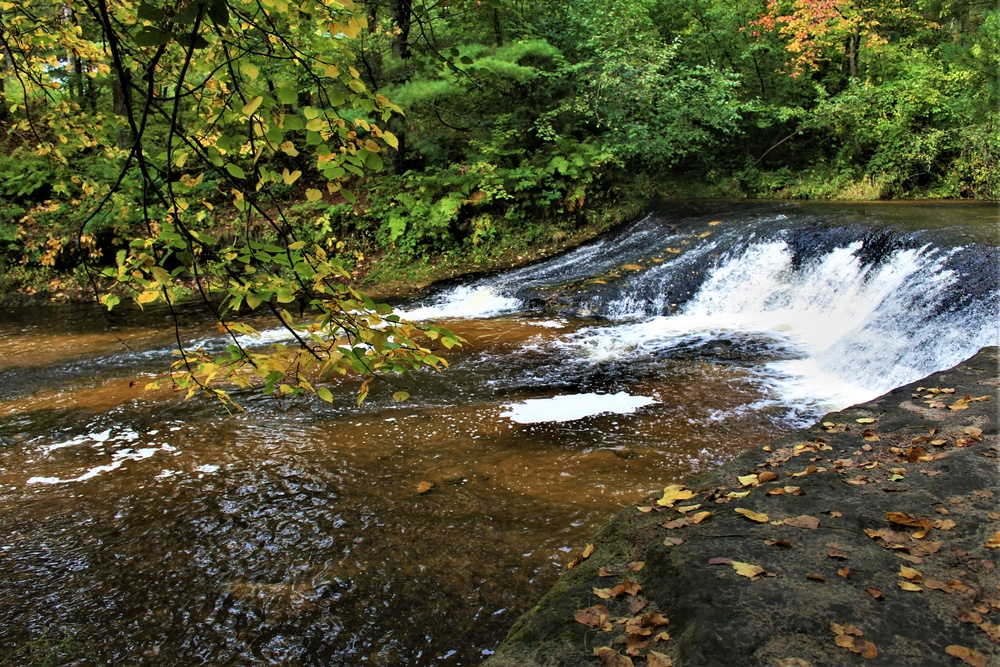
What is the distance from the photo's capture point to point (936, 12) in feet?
39.8

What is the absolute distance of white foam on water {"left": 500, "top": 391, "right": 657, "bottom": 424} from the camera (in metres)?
5.58

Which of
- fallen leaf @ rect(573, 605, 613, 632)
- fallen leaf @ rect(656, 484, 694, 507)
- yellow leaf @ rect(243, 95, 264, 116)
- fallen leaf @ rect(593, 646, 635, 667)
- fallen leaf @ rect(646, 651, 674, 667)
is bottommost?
fallen leaf @ rect(656, 484, 694, 507)

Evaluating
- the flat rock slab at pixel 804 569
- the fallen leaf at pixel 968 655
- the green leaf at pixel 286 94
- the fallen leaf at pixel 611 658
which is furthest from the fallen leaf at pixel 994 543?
the green leaf at pixel 286 94

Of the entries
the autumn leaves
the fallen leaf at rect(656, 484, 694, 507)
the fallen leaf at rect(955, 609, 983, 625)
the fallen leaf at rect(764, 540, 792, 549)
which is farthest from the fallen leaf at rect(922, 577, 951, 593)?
the fallen leaf at rect(656, 484, 694, 507)

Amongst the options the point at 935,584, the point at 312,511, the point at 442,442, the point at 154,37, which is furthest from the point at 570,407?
the point at 154,37

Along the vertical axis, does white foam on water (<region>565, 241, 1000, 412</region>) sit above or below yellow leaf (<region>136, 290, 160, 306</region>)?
below

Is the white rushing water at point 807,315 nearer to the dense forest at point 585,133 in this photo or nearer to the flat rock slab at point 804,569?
the flat rock slab at point 804,569

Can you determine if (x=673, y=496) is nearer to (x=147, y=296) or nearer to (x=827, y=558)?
(x=827, y=558)

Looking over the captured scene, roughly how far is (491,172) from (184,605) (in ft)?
34.5

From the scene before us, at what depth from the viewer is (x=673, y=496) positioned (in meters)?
3.36

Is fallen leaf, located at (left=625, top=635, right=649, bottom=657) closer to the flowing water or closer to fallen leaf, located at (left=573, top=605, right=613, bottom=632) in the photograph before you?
fallen leaf, located at (left=573, top=605, right=613, bottom=632)

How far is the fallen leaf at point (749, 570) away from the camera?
2375 mm

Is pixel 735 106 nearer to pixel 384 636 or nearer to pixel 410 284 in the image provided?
pixel 410 284

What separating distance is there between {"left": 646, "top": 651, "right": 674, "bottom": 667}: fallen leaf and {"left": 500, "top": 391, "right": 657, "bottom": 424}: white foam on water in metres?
3.44
